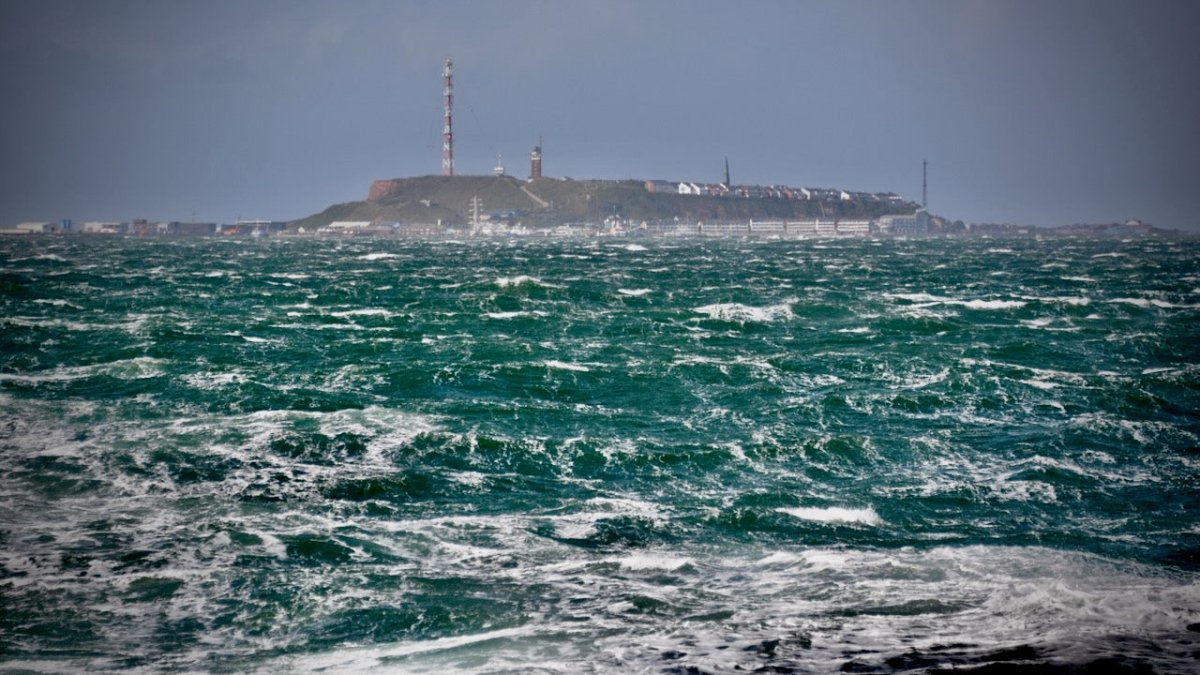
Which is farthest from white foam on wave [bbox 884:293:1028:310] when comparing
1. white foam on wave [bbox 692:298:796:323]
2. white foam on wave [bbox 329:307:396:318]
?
white foam on wave [bbox 329:307:396:318]

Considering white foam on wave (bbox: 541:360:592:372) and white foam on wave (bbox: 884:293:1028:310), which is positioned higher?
white foam on wave (bbox: 884:293:1028:310)

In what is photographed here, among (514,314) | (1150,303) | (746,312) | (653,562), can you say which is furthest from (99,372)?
(1150,303)

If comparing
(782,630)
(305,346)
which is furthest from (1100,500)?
(305,346)

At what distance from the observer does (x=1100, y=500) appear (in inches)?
859

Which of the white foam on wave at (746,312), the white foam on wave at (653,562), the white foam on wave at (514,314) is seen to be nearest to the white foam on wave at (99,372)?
the white foam on wave at (514,314)

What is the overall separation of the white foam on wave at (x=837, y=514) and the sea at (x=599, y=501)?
0.18 meters

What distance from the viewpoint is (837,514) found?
68.3 feet

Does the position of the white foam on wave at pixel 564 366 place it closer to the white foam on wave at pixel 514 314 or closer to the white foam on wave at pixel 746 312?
the white foam on wave at pixel 514 314

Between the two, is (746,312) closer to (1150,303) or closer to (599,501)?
(1150,303)

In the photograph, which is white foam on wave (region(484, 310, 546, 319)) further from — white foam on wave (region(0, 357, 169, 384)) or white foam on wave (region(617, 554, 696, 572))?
white foam on wave (region(617, 554, 696, 572))

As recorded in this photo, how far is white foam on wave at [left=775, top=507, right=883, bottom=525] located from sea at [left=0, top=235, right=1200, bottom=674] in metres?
0.18

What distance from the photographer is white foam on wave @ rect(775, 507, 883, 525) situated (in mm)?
20438

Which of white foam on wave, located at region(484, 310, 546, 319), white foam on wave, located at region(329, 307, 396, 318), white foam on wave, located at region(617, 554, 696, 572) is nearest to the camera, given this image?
white foam on wave, located at region(617, 554, 696, 572)

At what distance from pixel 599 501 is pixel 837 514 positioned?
15.9 feet
